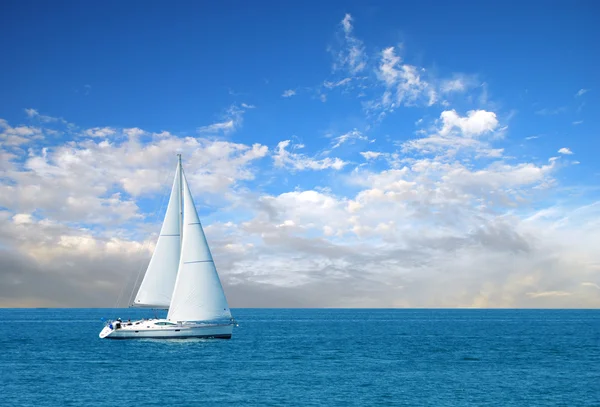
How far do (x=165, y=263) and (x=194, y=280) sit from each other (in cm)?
516

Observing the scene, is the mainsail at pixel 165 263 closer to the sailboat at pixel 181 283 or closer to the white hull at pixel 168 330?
the sailboat at pixel 181 283

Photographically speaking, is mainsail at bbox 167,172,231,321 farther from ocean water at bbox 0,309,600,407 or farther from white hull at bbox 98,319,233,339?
ocean water at bbox 0,309,600,407

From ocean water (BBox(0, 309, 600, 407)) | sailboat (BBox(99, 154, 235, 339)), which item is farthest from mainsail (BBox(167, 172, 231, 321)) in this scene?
ocean water (BBox(0, 309, 600, 407))

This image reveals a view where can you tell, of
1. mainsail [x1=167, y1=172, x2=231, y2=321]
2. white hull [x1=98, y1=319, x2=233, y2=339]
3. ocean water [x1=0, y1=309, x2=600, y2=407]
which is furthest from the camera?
white hull [x1=98, y1=319, x2=233, y2=339]

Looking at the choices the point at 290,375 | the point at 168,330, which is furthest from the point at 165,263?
the point at 290,375

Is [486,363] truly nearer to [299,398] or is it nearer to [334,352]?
[334,352]

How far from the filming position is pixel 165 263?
73.4 metres

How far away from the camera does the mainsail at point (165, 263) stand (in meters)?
73.1

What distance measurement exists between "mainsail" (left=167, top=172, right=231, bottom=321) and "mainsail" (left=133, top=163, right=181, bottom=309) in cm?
192

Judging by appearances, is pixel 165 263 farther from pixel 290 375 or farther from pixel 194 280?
pixel 290 375

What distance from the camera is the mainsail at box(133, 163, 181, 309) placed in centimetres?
7312

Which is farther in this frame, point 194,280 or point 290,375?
point 194,280

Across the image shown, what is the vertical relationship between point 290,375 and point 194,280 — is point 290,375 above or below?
below

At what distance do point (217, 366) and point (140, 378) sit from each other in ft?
29.9
